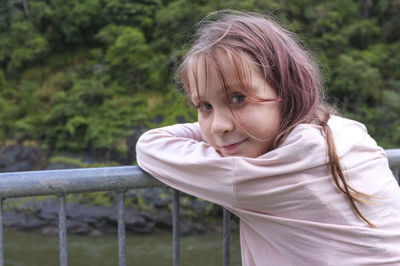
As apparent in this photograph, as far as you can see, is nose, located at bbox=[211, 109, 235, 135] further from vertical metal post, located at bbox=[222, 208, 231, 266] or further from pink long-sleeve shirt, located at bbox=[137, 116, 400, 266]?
vertical metal post, located at bbox=[222, 208, 231, 266]

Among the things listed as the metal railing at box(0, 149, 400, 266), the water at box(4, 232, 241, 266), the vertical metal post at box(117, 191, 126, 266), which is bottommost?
the water at box(4, 232, 241, 266)

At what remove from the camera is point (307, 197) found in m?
0.91

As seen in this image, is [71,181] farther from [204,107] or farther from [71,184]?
[204,107]

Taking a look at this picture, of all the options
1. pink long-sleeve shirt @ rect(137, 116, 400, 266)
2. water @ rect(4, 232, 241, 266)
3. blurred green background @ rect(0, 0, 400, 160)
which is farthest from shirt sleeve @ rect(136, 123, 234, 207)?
blurred green background @ rect(0, 0, 400, 160)

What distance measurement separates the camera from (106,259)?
763 centimetres

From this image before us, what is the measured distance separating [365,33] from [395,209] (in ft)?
38.2

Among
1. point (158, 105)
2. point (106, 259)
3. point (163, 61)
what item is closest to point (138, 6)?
point (163, 61)

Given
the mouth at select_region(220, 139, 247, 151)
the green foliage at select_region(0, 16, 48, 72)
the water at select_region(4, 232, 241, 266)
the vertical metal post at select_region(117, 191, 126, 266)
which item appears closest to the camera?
the mouth at select_region(220, 139, 247, 151)

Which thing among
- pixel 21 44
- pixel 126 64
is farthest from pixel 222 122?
pixel 21 44

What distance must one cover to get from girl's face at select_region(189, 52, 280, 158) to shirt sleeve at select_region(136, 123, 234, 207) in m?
0.06

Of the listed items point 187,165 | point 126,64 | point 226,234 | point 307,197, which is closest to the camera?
point 307,197

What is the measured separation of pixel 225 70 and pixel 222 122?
0.13 meters

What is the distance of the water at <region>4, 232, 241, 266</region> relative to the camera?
7.43m

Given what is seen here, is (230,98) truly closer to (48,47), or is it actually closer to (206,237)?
(206,237)
